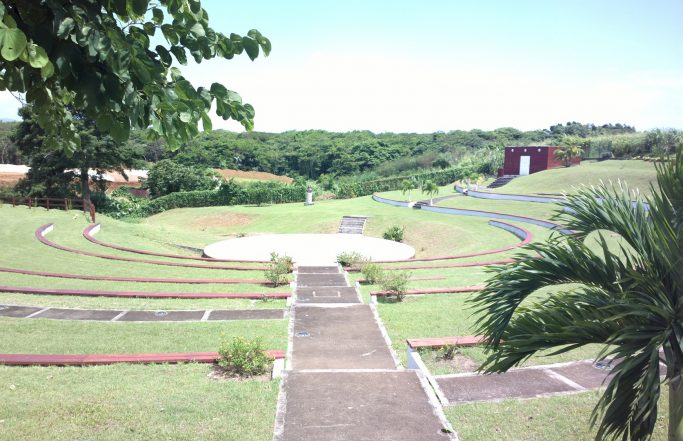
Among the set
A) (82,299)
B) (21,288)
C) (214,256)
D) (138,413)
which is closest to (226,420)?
(138,413)

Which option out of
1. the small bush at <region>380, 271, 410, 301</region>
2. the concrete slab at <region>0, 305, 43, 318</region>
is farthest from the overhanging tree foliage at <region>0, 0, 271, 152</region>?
the small bush at <region>380, 271, 410, 301</region>

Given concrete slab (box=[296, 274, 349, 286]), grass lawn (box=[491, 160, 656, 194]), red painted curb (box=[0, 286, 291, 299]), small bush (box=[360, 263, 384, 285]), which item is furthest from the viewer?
grass lawn (box=[491, 160, 656, 194])

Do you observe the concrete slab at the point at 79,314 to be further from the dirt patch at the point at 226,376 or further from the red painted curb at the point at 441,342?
the red painted curb at the point at 441,342

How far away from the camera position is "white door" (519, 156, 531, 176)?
56531 mm

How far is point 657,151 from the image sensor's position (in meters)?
4.01

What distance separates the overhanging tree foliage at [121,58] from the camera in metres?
2.93

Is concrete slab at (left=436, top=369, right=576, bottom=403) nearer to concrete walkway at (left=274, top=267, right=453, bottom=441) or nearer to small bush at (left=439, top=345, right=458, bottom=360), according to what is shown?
concrete walkway at (left=274, top=267, right=453, bottom=441)

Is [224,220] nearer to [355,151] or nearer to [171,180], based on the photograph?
[171,180]

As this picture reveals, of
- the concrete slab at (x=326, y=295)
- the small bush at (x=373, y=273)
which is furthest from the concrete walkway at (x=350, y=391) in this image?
the small bush at (x=373, y=273)

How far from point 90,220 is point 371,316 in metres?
23.9

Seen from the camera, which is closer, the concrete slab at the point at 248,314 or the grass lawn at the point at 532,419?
the grass lawn at the point at 532,419

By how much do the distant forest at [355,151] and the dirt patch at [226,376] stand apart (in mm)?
70091

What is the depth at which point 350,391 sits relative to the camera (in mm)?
6312

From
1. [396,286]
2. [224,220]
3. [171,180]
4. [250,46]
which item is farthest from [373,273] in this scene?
[171,180]
